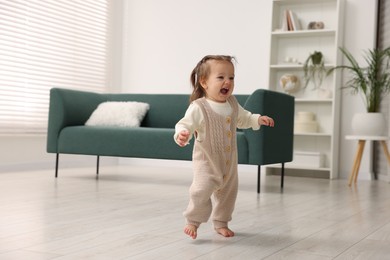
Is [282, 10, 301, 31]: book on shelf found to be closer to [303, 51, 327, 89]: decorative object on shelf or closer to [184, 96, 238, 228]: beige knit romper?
[303, 51, 327, 89]: decorative object on shelf

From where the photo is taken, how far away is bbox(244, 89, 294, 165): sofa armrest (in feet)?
11.0

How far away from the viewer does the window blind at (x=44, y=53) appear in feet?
15.0

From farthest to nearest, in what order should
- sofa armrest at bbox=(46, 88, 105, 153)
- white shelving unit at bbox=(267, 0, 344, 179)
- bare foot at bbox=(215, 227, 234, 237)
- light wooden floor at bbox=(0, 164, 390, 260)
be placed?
white shelving unit at bbox=(267, 0, 344, 179) < sofa armrest at bbox=(46, 88, 105, 153) < bare foot at bbox=(215, 227, 234, 237) < light wooden floor at bbox=(0, 164, 390, 260)

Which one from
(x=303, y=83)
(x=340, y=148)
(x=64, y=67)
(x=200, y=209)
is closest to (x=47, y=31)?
(x=64, y=67)

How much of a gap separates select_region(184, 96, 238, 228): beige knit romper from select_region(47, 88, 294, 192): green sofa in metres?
1.43

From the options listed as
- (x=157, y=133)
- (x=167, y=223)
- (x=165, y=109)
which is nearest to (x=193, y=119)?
(x=167, y=223)

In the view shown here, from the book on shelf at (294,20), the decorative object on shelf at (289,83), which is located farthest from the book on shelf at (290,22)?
the decorative object on shelf at (289,83)

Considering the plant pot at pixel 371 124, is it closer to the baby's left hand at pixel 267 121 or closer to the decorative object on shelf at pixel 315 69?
the decorative object on shelf at pixel 315 69

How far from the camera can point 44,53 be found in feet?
16.4

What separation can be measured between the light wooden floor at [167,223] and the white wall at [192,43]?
57.0 inches

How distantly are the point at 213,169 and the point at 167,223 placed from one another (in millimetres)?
413

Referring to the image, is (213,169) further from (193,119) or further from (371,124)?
(371,124)

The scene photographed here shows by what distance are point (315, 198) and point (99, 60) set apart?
3.34 m

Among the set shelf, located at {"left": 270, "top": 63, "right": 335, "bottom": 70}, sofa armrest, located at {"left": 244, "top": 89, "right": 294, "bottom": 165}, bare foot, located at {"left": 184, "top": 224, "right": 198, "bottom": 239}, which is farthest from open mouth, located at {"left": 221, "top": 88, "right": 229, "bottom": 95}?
shelf, located at {"left": 270, "top": 63, "right": 335, "bottom": 70}
